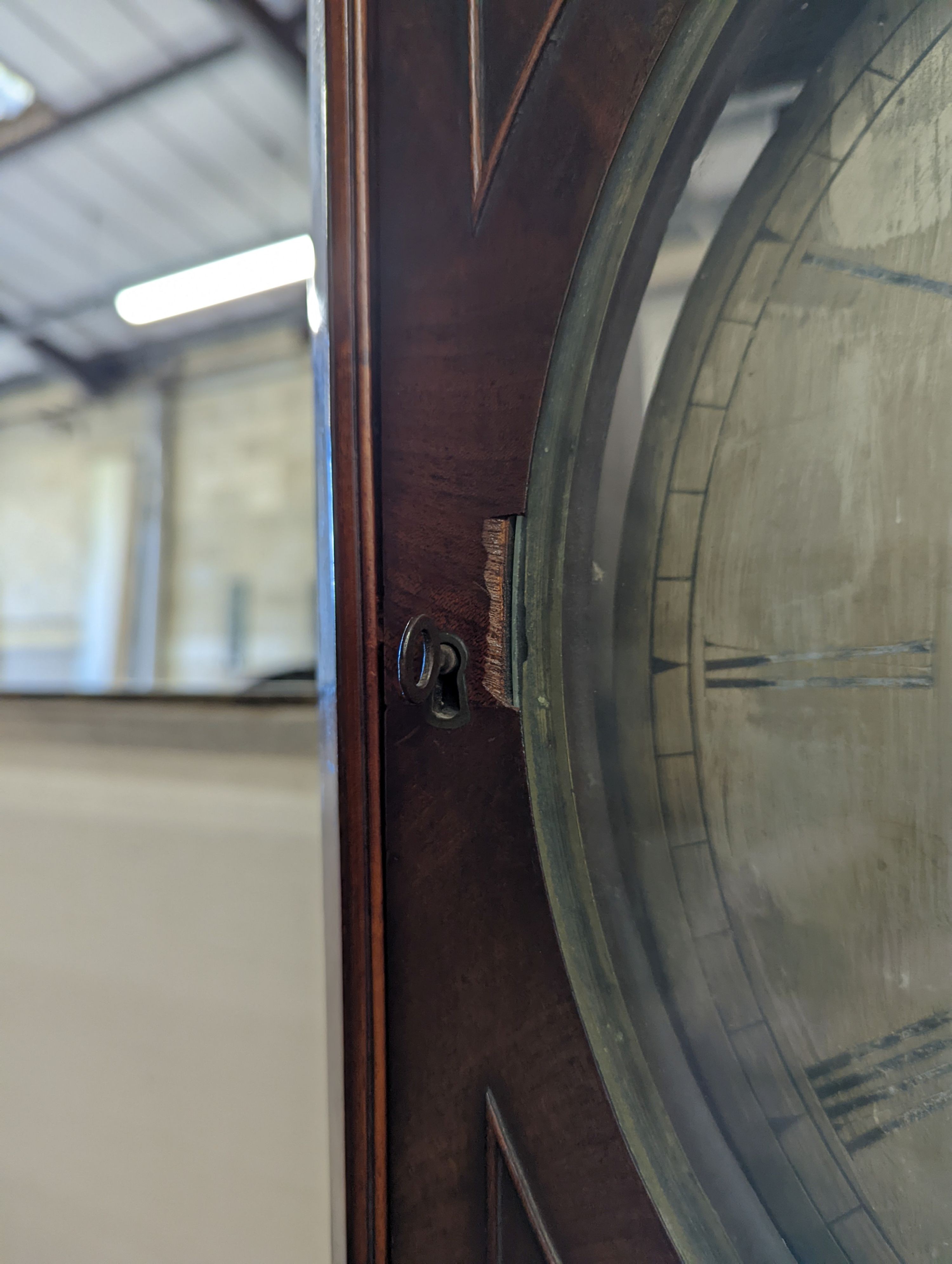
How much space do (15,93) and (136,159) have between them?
7.0 inches

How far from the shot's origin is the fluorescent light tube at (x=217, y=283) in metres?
0.76

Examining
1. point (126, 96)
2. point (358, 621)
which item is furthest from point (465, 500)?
point (126, 96)

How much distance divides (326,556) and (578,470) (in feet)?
0.35

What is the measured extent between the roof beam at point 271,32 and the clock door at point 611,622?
1.71 ft

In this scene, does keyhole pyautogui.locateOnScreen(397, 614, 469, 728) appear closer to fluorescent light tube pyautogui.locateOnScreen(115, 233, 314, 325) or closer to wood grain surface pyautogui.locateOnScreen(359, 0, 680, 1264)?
wood grain surface pyautogui.locateOnScreen(359, 0, 680, 1264)

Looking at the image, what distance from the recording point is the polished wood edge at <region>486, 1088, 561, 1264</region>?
0.31 metres

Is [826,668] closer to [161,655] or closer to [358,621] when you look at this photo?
[358,621]

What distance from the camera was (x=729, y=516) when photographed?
310 mm

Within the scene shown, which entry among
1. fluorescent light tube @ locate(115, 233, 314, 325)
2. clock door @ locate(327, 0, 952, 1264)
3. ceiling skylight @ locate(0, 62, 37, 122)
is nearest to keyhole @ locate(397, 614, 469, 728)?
clock door @ locate(327, 0, 952, 1264)

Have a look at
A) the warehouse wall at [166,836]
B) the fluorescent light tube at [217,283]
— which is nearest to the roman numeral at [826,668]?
the warehouse wall at [166,836]

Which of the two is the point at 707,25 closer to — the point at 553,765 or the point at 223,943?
the point at 553,765

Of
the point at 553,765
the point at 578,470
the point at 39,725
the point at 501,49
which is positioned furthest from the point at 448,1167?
the point at 39,725

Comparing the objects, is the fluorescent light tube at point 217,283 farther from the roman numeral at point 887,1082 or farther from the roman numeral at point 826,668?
the roman numeral at point 887,1082

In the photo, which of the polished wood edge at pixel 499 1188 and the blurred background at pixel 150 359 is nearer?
the polished wood edge at pixel 499 1188
